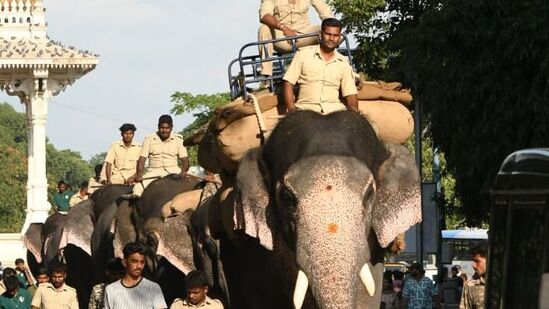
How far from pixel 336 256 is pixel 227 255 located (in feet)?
10.6

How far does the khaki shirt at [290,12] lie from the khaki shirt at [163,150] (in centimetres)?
416

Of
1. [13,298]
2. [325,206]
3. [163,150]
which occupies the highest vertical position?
[163,150]

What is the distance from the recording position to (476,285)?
45.2 ft

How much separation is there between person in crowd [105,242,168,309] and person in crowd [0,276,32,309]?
6.08 meters

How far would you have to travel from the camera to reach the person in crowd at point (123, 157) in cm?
2117

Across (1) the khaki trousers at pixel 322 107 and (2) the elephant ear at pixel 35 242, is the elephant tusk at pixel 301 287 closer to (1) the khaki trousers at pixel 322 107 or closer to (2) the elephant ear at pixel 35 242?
(1) the khaki trousers at pixel 322 107

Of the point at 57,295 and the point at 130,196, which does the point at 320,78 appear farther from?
the point at 130,196

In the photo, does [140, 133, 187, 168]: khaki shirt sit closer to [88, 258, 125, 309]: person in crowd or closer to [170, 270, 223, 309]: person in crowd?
[88, 258, 125, 309]: person in crowd

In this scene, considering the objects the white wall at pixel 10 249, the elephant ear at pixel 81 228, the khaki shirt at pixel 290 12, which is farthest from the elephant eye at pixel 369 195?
the white wall at pixel 10 249

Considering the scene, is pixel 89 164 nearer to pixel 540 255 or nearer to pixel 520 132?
pixel 520 132

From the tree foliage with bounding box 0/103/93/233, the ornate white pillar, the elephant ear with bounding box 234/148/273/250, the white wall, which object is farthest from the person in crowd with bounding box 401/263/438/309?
the tree foliage with bounding box 0/103/93/233

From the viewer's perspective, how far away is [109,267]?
49.8ft

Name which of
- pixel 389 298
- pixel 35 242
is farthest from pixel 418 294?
pixel 35 242

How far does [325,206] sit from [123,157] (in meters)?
10.3
